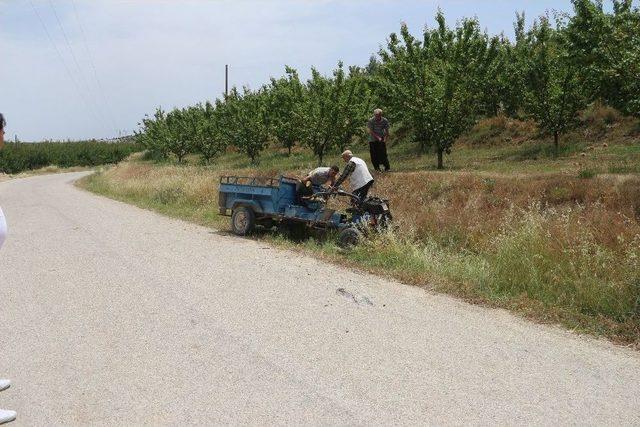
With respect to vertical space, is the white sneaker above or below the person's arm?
below

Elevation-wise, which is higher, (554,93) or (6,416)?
(554,93)

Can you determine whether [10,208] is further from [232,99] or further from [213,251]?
[232,99]

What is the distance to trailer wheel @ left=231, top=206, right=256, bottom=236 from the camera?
12.4 meters

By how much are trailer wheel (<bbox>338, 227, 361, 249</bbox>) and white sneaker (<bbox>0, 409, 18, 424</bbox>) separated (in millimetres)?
6625

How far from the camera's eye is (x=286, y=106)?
31.6 metres

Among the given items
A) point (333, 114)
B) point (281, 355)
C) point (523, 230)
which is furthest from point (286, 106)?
point (281, 355)

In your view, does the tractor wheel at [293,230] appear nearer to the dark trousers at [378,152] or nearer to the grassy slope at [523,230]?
the grassy slope at [523,230]

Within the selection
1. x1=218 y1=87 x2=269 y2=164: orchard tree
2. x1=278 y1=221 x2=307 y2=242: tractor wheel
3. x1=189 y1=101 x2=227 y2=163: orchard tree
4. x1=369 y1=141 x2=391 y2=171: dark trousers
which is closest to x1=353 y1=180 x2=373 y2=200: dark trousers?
x1=278 y1=221 x2=307 y2=242: tractor wheel

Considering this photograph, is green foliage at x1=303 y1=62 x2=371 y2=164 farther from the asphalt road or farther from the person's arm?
the asphalt road

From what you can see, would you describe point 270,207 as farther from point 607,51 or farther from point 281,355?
point 607,51

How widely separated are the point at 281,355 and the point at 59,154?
8275 centimetres

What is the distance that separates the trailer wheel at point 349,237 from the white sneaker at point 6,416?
6.62m

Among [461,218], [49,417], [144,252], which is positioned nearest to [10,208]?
[144,252]


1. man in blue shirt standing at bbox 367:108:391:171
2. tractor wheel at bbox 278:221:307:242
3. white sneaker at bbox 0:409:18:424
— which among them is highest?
man in blue shirt standing at bbox 367:108:391:171
